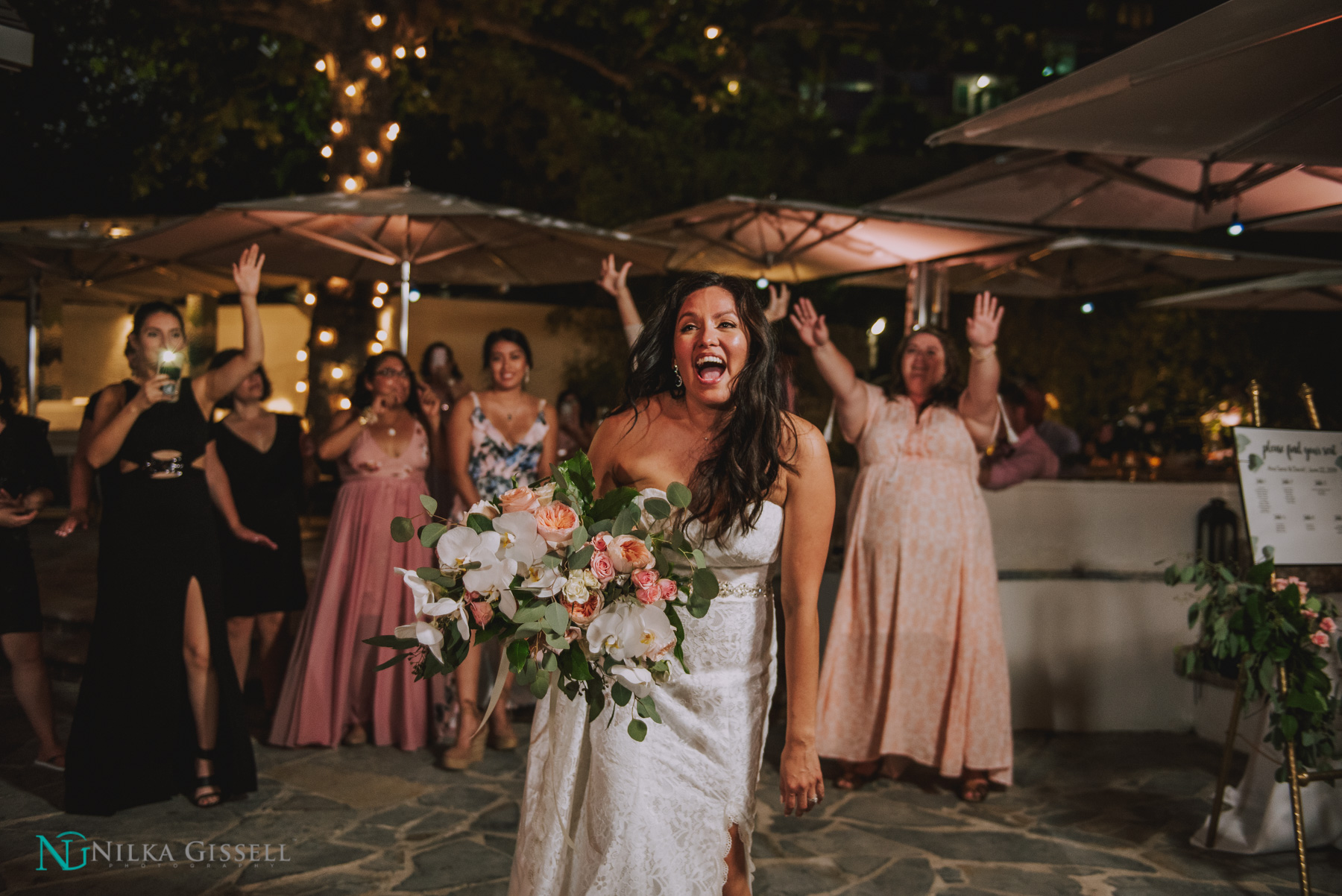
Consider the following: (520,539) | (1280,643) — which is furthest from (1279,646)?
(520,539)

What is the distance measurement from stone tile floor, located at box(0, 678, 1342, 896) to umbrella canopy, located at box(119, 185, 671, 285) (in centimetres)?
309

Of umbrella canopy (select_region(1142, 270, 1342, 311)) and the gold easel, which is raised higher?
umbrella canopy (select_region(1142, 270, 1342, 311))

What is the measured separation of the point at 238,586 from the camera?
5082 millimetres

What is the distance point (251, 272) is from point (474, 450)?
146 cm

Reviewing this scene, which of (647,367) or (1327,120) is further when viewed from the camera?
(1327,120)

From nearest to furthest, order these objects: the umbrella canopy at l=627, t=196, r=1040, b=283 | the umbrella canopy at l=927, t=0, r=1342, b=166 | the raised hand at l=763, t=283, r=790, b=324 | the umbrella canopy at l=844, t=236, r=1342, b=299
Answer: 1. the umbrella canopy at l=927, t=0, r=1342, b=166
2. the raised hand at l=763, t=283, r=790, b=324
3. the umbrella canopy at l=627, t=196, r=1040, b=283
4. the umbrella canopy at l=844, t=236, r=1342, b=299

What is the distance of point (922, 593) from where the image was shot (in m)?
4.66

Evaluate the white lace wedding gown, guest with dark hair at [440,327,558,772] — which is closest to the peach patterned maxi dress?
guest with dark hair at [440,327,558,772]

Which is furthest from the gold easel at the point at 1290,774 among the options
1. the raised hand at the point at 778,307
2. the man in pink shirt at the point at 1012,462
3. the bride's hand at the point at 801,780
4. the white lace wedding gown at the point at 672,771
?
the white lace wedding gown at the point at 672,771

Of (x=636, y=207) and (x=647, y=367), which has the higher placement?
(x=636, y=207)

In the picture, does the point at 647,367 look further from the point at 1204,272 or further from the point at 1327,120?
the point at 1204,272

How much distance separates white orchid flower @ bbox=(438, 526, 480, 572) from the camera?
6.38 ft

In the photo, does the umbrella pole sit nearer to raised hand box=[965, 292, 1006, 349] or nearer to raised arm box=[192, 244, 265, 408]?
raised arm box=[192, 244, 265, 408]

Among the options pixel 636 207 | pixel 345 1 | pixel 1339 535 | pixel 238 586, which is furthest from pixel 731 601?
pixel 636 207
